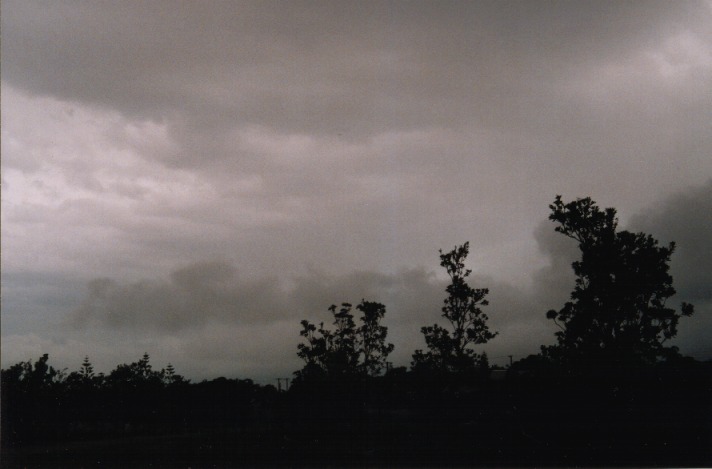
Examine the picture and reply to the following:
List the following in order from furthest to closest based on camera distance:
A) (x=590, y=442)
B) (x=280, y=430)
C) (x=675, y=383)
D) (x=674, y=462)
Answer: (x=280, y=430) → (x=675, y=383) → (x=590, y=442) → (x=674, y=462)

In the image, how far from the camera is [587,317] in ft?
73.8

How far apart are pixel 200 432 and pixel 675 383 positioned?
19.8 meters

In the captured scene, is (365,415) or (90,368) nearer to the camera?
(365,415)

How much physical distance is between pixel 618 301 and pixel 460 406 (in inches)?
298

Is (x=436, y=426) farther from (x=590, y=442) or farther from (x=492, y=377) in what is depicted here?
(x=590, y=442)

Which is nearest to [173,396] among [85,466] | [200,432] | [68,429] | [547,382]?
[200,432]

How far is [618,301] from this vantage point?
22.3 metres

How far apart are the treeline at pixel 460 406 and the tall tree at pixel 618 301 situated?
0.04 metres

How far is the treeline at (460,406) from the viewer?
57.9 feet

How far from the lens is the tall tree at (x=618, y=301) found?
21938 millimetres

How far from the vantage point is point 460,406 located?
2092 centimetres

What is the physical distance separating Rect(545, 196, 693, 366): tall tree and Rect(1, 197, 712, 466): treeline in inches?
1.7

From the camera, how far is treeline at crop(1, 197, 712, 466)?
17641 millimetres

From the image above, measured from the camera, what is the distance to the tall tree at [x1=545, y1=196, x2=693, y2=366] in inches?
864
